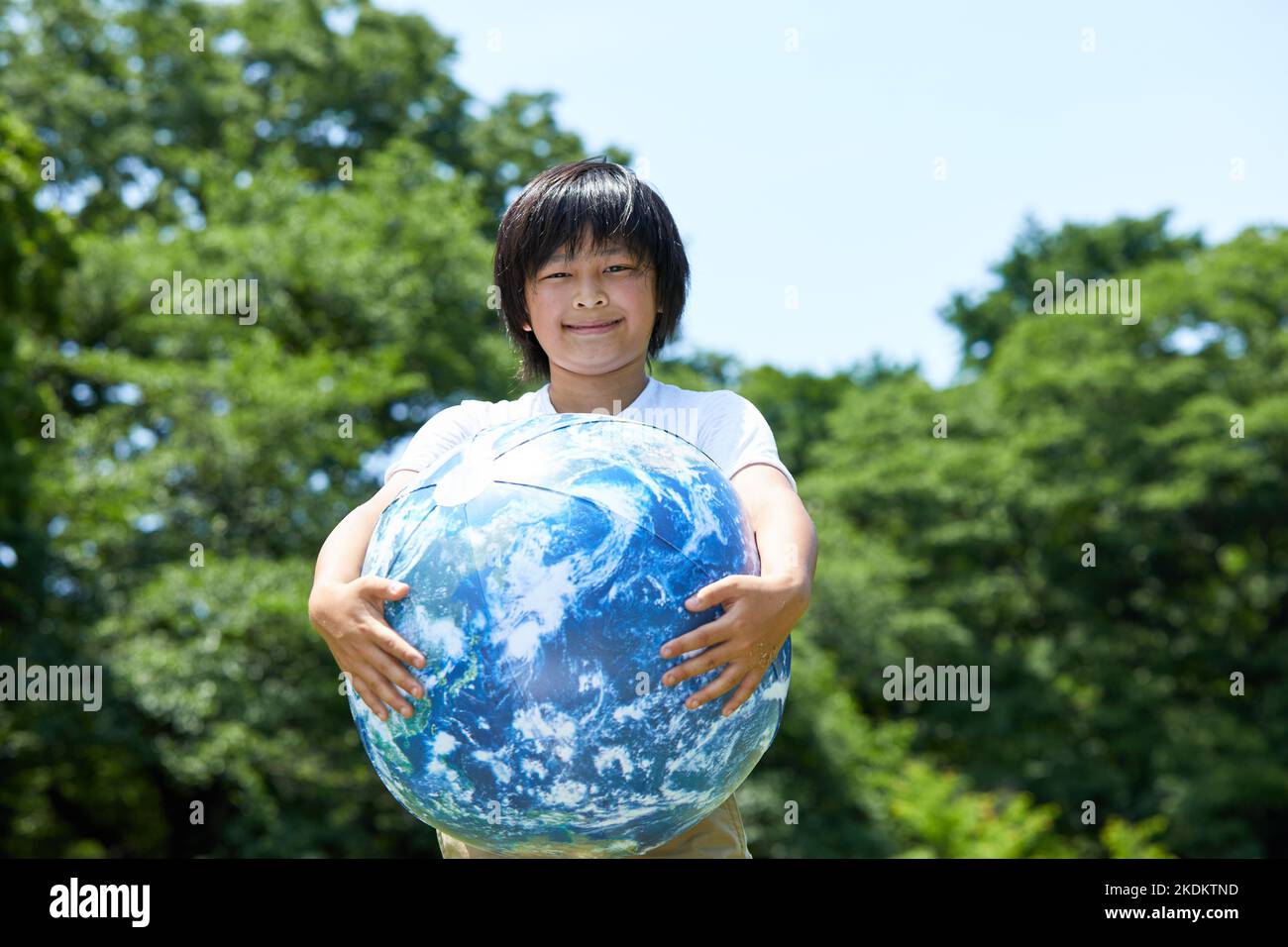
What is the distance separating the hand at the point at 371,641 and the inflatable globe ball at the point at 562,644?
0.10 ft

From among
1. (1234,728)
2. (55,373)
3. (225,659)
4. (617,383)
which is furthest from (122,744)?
(1234,728)

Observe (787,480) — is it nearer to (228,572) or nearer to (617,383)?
(617,383)

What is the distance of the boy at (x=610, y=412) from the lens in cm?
322

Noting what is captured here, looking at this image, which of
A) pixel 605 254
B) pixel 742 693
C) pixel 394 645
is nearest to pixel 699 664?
pixel 742 693

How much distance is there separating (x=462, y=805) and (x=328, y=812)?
14.3m

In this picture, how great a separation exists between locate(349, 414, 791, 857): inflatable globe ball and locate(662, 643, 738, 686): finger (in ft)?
0.07

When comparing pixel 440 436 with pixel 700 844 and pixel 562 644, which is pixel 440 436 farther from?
pixel 700 844

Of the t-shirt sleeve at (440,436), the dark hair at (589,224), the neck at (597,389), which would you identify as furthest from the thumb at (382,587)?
the dark hair at (589,224)

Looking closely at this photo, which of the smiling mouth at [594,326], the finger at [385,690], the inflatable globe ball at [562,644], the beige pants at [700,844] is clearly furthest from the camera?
the smiling mouth at [594,326]

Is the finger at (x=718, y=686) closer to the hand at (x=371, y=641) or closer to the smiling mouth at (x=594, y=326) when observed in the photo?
the hand at (x=371, y=641)

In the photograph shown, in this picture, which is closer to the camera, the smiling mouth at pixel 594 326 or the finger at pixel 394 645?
the finger at pixel 394 645

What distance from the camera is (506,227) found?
379cm

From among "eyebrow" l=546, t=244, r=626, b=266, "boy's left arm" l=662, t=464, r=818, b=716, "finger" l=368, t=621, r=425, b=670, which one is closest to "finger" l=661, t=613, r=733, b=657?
"boy's left arm" l=662, t=464, r=818, b=716

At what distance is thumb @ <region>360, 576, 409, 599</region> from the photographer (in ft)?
10.5
